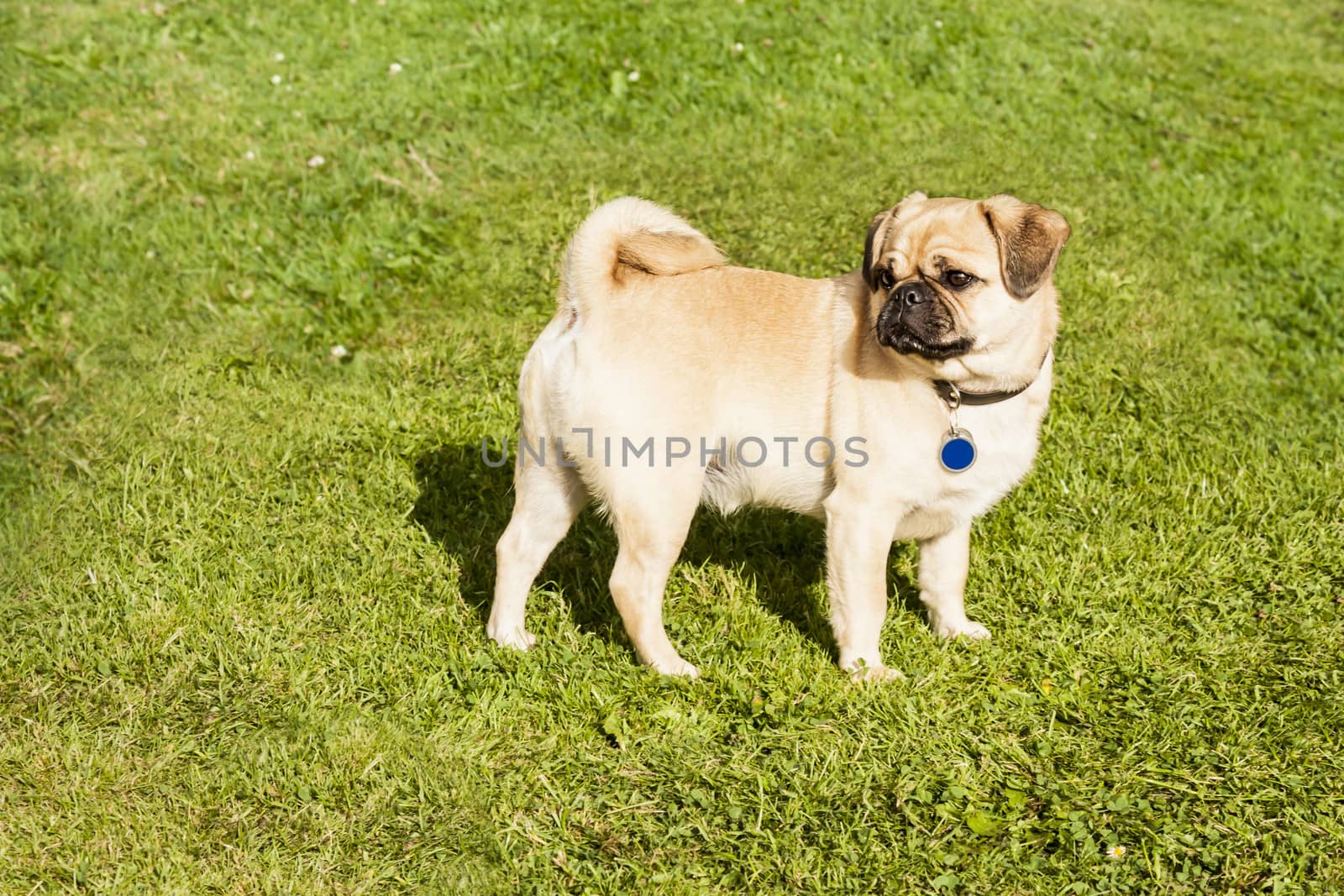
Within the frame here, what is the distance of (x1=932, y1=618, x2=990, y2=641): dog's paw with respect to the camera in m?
4.15

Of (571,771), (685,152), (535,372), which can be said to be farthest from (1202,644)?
(685,152)

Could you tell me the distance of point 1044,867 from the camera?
3.23 m

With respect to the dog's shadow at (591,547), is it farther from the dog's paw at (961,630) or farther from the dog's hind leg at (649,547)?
the dog's hind leg at (649,547)

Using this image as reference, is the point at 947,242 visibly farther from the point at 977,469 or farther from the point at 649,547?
the point at 649,547

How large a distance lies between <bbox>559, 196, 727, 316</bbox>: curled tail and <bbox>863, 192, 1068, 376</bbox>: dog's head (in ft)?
2.13

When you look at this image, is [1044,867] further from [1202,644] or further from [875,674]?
[1202,644]

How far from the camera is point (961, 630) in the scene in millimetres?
4184

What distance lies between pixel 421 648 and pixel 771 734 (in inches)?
50.8

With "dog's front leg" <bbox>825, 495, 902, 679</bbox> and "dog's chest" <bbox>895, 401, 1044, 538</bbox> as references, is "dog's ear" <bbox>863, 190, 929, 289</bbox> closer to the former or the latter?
"dog's chest" <bbox>895, 401, 1044, 538</bbox>

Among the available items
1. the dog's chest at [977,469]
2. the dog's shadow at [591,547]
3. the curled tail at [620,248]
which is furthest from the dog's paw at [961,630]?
the curled tail at [620,248]

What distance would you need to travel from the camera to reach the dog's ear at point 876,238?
3.78 m

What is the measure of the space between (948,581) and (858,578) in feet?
1.88

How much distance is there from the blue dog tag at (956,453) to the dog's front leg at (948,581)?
447 mm

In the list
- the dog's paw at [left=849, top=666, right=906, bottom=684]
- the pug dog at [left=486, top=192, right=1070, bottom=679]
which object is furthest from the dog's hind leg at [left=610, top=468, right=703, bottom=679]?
the dog's paw at [left=849, top=666, right=906, bottom=684]
